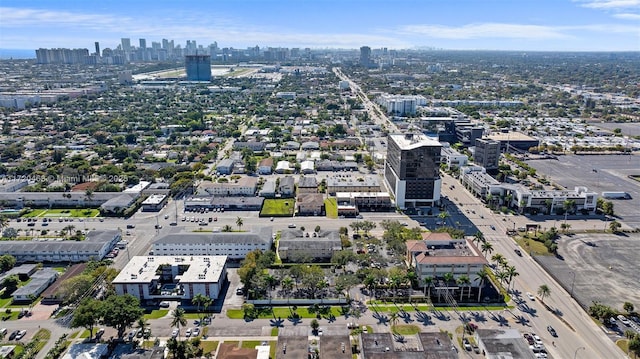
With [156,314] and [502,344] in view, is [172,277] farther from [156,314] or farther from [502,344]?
[502,344]

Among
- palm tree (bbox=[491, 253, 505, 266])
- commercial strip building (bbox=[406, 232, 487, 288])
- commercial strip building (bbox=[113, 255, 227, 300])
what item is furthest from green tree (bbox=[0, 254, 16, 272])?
palm tree (bbox=[491, 253, 505, 266])

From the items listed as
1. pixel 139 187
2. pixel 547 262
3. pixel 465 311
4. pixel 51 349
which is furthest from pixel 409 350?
pixel 139 187

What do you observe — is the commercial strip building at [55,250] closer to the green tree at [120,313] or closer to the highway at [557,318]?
the green tree at [120,313]

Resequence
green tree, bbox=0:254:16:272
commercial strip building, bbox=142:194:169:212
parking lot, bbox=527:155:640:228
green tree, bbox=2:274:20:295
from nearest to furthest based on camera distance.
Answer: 1. green tree, bbox=2:274:20:295
2. green tree, bbox=0:254:16:272
3. commercial strip building, bbox=142:194:169:212
4. parking lot, bbox=527:155:640:228

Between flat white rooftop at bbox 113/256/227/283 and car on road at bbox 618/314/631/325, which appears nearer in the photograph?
car on road at bbox 618/314/631/325

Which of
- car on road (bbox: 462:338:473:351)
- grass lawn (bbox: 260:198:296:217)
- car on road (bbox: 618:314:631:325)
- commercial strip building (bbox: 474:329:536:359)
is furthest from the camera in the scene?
grass lawn (bbox: 260:198:296:217)

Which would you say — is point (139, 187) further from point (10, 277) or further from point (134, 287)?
point (134, 287)

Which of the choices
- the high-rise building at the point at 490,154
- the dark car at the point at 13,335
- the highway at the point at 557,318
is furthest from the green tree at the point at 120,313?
the high-rise building at the point at 490,154

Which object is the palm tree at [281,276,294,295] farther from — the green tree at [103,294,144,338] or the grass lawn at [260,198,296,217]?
the grass lawn at [260,198,296,217]
